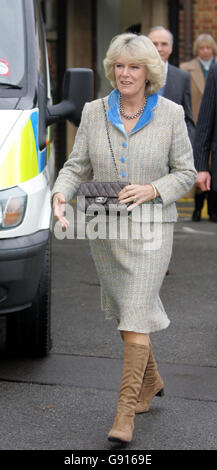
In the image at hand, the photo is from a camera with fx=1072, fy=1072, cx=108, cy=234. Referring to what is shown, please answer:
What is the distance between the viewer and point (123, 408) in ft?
14.4

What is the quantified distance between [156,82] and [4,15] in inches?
58.8

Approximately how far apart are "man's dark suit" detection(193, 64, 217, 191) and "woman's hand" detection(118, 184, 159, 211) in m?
1.60

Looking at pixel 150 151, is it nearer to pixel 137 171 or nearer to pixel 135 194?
pixel 137 171

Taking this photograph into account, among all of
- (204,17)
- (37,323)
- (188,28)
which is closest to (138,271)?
(37,323)

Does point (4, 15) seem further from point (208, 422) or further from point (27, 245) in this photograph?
point (208, 422)

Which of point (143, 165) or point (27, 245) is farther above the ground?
point (143, 165)

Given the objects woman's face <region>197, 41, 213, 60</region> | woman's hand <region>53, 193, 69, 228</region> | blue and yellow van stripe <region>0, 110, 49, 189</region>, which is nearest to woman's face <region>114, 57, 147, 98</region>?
woman's hand <region>53, 193, 69, 228</region>

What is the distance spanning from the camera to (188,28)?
16.6m

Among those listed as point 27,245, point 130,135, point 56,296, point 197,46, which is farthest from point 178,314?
point 197,46

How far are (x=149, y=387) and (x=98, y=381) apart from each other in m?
0.58

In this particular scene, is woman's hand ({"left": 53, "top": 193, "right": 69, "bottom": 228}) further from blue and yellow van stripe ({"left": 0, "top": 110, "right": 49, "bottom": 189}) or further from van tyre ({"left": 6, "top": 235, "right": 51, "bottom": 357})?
van tyre ({"left": 6, "top": 235, "right": 51, "bottom": 357})

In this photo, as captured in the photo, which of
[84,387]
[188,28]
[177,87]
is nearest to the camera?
[84,387]

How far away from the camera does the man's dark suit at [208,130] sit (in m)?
6.00

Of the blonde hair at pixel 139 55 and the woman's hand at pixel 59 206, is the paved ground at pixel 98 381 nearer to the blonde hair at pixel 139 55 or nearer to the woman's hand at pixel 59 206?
the woman's hand at pixel 59 206
